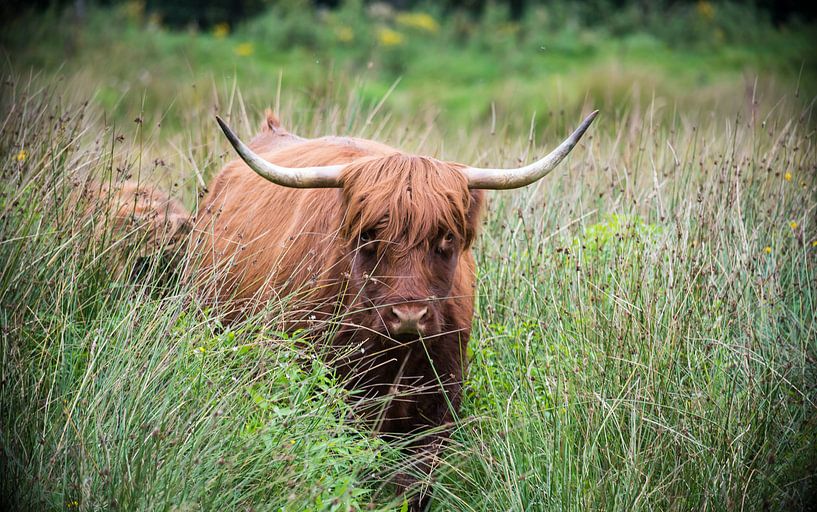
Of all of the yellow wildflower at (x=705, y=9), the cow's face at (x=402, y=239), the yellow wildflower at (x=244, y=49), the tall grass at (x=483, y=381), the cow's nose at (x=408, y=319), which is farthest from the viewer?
the yellow wildflower at (x=705, y=9)

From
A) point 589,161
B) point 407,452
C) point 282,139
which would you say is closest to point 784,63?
point 589,161

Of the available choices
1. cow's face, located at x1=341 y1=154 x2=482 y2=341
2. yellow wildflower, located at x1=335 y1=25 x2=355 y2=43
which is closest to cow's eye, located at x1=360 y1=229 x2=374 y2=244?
cow's face, located at x1=341 y1=154 x2=482 y2=341

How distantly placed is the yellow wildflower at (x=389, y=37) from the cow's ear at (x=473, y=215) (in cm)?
1451

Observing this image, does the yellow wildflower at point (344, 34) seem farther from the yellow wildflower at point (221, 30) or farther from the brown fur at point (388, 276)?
the brown fur at point (388, 276)

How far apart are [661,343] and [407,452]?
50.9 inches

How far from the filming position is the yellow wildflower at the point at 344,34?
60.3 feet

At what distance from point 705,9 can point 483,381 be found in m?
21.7

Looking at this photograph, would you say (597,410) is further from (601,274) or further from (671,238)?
(671,238)

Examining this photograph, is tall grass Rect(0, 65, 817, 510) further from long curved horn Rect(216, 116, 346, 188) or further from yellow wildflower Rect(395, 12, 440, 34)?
yellow wildflower Rect(395, 12, 440, 34)

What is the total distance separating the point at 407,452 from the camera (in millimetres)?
4223

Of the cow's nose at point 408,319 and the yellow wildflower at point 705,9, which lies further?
the yellow wildflower at point 705,9

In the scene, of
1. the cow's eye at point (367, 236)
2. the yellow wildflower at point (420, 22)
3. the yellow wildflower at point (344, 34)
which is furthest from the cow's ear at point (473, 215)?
the yellow wildflower at point (420, 22)

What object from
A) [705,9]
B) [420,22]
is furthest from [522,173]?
[705,9]

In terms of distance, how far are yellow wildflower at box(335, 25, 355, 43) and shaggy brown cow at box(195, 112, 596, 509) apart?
14.5m
